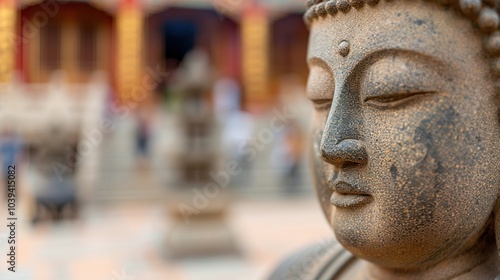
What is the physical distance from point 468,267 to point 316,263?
49 cm

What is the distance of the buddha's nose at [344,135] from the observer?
1.15m

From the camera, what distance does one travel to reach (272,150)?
11.5 metres

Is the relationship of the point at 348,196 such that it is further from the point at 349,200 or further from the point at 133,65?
the point at 133,65

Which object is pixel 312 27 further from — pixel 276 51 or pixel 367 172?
pixel 276 51

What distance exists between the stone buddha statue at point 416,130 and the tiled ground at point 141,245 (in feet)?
11.0

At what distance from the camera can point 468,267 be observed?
1.24 m

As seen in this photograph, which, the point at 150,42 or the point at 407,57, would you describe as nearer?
the point at 407,57

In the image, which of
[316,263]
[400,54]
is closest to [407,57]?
[400,54]

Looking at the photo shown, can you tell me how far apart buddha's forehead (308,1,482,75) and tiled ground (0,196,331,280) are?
3.42 m

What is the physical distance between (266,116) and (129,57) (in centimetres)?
393

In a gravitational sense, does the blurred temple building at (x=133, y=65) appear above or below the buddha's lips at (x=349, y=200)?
above

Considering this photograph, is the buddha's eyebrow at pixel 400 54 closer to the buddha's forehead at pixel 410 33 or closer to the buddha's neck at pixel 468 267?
the buddha's forehead at pixel 410 33

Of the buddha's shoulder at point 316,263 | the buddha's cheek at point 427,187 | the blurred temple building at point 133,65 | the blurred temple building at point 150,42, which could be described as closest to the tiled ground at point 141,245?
the blurred temple building at point 133,65

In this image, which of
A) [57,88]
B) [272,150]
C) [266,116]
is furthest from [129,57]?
[272,150]
